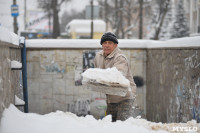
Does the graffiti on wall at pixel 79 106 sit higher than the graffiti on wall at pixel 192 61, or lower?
lower

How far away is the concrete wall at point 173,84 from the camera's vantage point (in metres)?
4.17

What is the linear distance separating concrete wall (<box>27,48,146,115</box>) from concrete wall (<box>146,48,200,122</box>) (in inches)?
33.7

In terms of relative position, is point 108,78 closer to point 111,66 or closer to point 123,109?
point 111,66

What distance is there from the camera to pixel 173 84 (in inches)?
196

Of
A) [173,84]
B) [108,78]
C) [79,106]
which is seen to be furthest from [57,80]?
[108,78]

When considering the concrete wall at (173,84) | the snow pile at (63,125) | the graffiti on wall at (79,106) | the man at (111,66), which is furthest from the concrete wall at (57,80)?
the snow pile at (63,125)

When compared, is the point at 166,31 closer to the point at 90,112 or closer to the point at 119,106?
the point at 90,112

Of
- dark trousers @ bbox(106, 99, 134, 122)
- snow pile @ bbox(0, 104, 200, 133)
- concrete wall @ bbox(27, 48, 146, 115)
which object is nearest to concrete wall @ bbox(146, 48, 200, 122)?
concrete wall @ bbox(27, 48, 146, 115)

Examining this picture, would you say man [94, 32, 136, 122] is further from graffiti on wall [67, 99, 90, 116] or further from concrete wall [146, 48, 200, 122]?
graffiti on wall [67, 99, 90, 116]

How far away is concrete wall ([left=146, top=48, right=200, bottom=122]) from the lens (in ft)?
13.7

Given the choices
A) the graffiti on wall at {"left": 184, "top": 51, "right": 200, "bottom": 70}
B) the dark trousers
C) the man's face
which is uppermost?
the man's face

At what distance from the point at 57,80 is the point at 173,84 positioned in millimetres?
2892

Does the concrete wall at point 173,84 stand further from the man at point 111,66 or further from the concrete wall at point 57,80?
the man at point 111,66

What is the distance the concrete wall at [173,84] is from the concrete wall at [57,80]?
2.81ft
